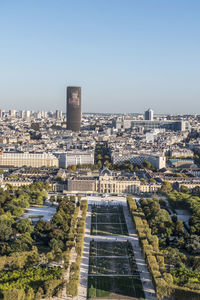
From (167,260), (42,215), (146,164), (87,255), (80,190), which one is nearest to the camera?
(167,260)

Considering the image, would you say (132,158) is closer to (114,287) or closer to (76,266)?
(76,266)

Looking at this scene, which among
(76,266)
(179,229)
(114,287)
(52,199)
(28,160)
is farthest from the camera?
(28,160)

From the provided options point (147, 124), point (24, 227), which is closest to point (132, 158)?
point (24, 227)

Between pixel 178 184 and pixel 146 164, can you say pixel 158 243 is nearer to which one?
pixel 178 184

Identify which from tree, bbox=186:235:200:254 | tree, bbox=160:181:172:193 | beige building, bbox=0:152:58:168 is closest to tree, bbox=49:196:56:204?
tree, bbox=160:181:172:193

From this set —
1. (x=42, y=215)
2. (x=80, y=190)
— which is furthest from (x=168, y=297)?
(x=80, y=190)

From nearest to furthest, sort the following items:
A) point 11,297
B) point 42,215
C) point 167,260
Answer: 1. point 11,297
2. point 167,260
3. point 42,215
